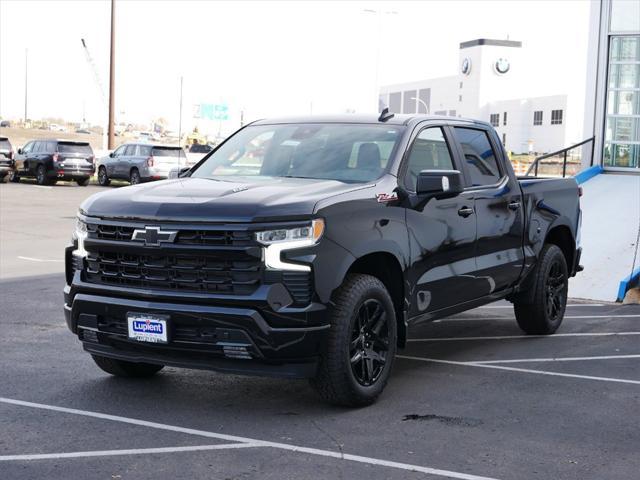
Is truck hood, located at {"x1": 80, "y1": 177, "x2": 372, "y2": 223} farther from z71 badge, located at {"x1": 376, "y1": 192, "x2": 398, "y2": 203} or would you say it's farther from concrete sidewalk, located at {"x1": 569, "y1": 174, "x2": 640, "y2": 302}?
concrete sidewalk, located at {"x1": 569, "y1": 174, "x2": 640, "y2": 302}

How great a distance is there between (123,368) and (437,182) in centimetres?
270

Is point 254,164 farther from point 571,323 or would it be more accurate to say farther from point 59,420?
point 571,323

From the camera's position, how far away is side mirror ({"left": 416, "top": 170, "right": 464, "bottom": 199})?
686 centimetres

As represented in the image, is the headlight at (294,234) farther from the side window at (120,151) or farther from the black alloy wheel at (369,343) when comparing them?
the side window at (120,151)

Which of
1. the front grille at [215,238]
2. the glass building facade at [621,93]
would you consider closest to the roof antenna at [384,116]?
the front grille at [215,238]

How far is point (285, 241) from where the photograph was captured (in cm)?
593

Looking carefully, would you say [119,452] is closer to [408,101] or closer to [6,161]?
[6,161]

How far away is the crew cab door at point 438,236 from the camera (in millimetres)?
7016

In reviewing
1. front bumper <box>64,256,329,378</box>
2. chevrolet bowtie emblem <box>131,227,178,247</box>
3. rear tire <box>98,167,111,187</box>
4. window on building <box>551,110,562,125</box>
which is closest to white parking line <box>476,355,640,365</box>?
front bumper <box>64,256,329,378</box>

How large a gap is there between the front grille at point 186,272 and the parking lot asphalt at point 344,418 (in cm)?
86

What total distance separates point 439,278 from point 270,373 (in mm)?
1857

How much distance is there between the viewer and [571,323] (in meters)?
10.3

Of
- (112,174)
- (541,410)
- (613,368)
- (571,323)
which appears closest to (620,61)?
(571,323)

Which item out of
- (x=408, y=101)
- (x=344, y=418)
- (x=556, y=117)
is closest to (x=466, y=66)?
(x=408, y=101)
